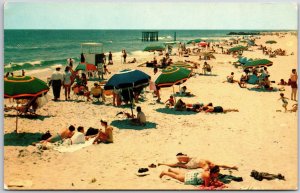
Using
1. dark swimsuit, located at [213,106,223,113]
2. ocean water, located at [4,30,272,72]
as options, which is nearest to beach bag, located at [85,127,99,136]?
ocean water, located at [4,30,272,72]

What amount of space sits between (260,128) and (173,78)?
12.8 feet

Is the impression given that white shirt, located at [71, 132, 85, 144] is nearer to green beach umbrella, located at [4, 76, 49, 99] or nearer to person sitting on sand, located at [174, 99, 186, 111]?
green beach umbrella, located at [4, 76, 49, 99]

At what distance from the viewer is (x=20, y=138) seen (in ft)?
39.9

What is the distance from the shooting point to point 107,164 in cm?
1103

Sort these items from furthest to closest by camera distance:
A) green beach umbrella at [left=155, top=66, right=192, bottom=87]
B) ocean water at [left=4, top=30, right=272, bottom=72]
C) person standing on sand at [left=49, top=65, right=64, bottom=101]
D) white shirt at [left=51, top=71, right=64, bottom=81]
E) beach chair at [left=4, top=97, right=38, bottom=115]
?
1. white shirt at [left=51, top=71, right=64, bottom=81]
2. person standing on sand at [left=49, top=65, right=64, bottom=101]
3. green beach umbrella at [left=155, top=66, right=192, bottom=87]
4. ocean water at [left=4, top=30, right=272, bottom=72]
5. beach chair at [left=4, top=97, right=38, bottom=115]

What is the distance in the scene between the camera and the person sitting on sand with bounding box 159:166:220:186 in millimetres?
10148

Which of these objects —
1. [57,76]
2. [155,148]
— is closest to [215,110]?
[155,148]

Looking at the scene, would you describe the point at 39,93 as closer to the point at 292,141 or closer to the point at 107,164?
the point at 107,164

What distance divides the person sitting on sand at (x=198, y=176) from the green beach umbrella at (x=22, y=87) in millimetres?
4564

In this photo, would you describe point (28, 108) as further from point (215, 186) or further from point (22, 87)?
point (215, 186)

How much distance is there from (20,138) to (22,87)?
164 centimetres

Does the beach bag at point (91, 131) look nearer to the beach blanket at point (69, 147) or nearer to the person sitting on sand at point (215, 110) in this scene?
the beach blanket at point (69, 147)

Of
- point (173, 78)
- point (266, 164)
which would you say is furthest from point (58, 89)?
point (266, 164)

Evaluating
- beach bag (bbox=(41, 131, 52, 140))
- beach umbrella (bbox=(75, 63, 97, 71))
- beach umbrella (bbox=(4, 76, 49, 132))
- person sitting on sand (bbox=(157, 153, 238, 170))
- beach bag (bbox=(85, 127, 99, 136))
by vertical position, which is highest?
beach umbrella (bbox=(75, 63, 97, 71))
